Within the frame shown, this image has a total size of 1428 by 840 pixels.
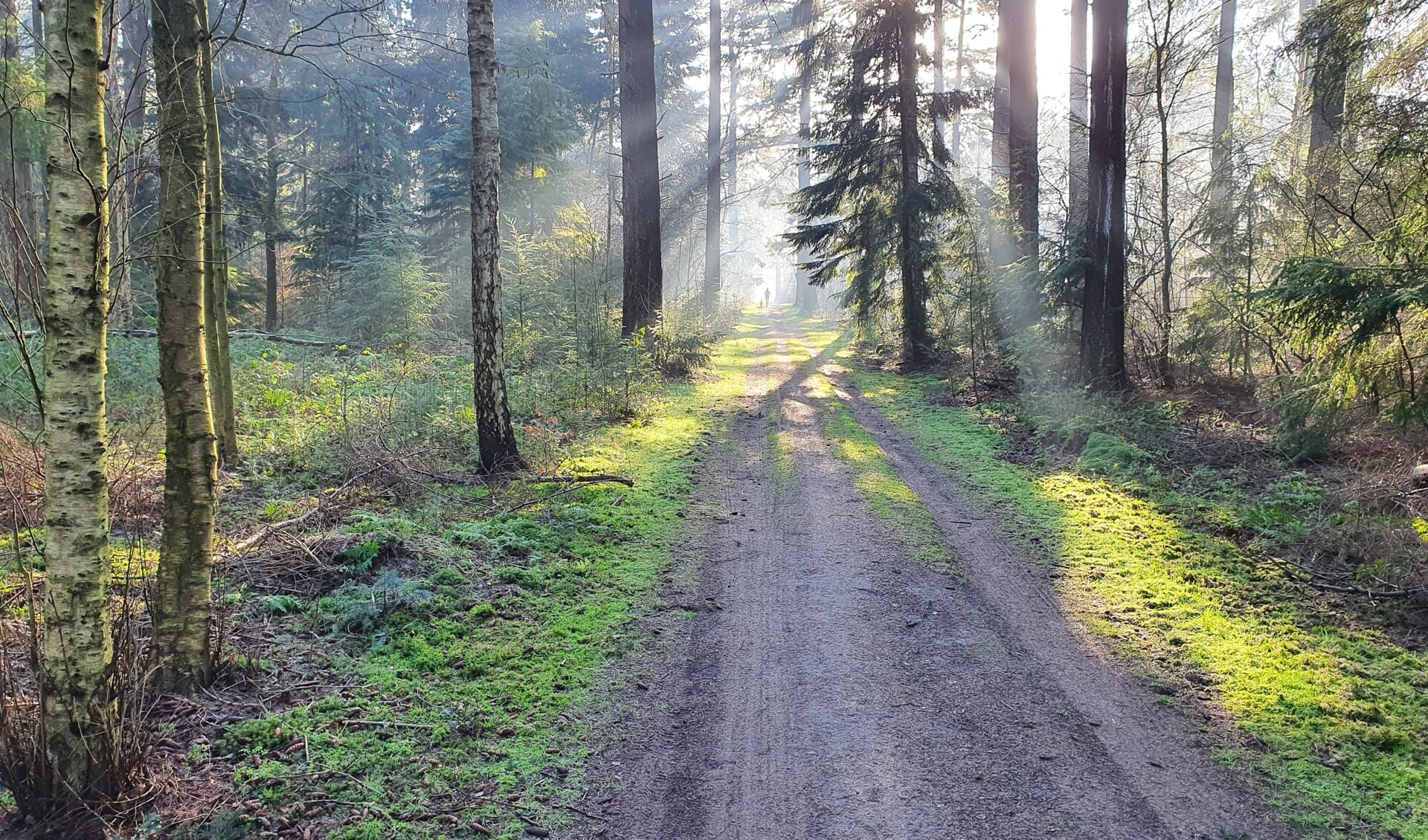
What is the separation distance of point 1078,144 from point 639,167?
10521 millimetres

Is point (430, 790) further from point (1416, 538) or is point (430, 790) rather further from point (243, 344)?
point (243, 344)

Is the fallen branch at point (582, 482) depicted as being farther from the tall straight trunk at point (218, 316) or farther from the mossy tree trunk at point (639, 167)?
the mossy tree trunk at point (639, 167)

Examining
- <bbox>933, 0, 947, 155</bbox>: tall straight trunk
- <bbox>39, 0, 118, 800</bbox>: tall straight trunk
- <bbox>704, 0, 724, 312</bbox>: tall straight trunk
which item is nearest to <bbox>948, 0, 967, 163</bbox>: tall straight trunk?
<bbox>933, 0, 947, 155</bbox>: tall straight trunk

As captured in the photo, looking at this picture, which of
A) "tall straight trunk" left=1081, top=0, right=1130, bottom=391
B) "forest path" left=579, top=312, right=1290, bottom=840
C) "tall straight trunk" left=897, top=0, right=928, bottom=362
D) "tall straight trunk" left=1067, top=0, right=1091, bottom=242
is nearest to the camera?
"forest path" left=579, top=312, right=1290, bottom=840

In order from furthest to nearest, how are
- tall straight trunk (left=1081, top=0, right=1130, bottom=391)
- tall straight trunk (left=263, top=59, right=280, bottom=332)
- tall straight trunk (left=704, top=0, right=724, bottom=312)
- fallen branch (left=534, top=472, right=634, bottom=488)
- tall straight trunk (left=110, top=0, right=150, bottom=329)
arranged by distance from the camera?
tall straight trunk (left=704, top=0, right=724, bottom=312) < tall straight trunk (left=263, top=59, right=280, bottom=332) < tall straight trunk (left=1081, top=0, right=1130, bottom=391) < fallen branch (left=534, top=472, right=634, bottom=488) < tall straight trunk (left=110, top=0, right=150, bottom=329)

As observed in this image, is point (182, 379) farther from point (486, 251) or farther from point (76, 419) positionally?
point (486, 251)

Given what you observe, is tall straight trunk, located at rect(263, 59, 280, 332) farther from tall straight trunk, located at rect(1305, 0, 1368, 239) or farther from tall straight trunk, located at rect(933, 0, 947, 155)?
tall straight trunk, located at rect(1305, 0, 1368, 239)

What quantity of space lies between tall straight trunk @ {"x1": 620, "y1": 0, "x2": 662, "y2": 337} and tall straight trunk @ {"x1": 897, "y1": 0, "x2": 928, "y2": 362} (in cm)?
560

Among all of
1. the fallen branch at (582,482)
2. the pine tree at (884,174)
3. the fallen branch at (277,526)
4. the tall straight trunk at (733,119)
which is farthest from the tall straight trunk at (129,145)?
the tall straight trunk at (733,119)

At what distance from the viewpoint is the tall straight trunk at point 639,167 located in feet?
52.0

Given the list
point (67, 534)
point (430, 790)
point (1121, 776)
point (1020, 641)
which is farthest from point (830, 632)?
point (67, 534)

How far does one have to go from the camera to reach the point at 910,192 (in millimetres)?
17266

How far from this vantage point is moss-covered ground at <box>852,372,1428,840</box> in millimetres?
3570

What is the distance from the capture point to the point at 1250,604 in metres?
5.37
